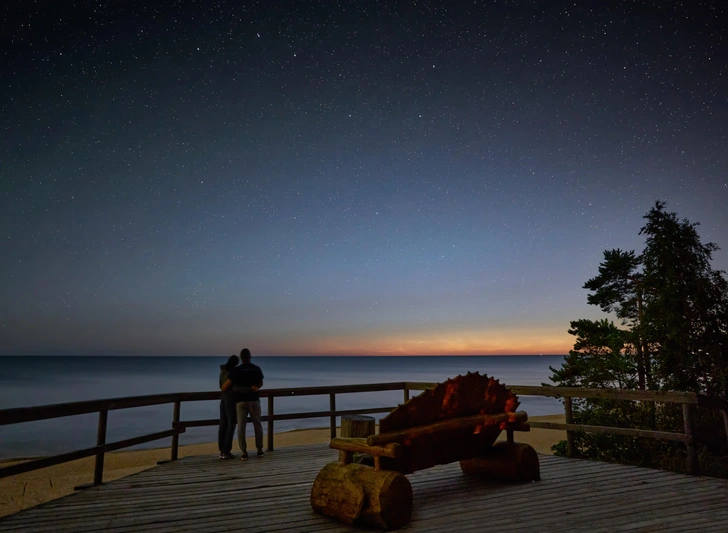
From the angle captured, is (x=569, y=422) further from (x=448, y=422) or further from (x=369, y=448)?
(x=369, y=448)

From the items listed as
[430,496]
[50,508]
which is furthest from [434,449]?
[50,508]

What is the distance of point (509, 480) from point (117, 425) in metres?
29.8

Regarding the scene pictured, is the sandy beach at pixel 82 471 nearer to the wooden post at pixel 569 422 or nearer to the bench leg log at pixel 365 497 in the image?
the bench leg log at pixel 365 497

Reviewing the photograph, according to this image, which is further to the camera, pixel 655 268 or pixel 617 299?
pixel 617 299

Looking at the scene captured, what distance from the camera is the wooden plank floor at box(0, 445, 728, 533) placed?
4340 millimetres

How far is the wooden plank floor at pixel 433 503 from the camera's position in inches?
171

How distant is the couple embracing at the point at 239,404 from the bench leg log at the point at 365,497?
3.44 metres

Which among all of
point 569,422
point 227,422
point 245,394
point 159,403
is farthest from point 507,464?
point 159,403

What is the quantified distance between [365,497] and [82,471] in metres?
14.3

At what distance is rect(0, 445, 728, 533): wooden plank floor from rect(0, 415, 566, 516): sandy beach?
2899mm

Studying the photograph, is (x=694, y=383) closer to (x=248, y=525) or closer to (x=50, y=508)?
(x=248, y=525)

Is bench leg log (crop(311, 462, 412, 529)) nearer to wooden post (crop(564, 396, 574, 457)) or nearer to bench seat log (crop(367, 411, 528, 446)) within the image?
bench seat log (crop(367, 411, 528, 446))

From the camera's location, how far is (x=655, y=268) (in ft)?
31.3

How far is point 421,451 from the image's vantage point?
5.12m
